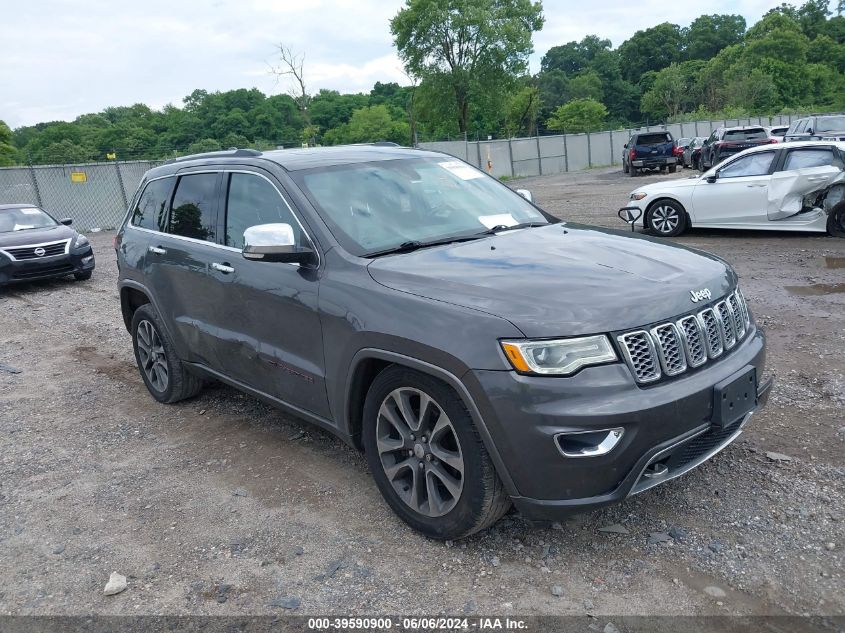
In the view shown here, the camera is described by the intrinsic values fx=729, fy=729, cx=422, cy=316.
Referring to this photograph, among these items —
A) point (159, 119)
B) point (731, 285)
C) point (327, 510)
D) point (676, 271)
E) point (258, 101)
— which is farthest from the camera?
point (258, 101)

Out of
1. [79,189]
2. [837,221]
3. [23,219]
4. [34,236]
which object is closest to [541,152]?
[79,189]

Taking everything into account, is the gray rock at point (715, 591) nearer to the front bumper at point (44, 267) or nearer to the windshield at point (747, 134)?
the front bumper at point (44, 267)

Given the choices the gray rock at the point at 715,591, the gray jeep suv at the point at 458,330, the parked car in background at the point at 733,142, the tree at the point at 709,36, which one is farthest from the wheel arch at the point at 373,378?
the tree at the point at 709,36

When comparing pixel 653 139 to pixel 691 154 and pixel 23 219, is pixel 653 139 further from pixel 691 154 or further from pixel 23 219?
pixel 23 219

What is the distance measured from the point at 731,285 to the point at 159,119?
67371 mm

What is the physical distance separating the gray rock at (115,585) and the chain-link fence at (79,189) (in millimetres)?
21265

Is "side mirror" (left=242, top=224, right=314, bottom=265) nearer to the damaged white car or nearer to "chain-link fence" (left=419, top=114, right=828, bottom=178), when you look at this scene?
the damaged white car

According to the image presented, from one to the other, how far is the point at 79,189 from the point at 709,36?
124914mm

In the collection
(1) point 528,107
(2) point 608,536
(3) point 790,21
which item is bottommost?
(2) point 608,536

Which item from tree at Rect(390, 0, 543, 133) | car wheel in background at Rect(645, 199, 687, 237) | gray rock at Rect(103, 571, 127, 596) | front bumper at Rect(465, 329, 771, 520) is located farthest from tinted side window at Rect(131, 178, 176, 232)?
tree at Rect(390, 0, 543, 133)

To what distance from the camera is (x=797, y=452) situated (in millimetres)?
4090

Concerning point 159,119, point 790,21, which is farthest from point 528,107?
point 790,21

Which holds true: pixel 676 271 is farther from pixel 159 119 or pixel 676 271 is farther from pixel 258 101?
pixel 258 101

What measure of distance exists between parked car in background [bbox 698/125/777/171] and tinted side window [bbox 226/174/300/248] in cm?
2161
